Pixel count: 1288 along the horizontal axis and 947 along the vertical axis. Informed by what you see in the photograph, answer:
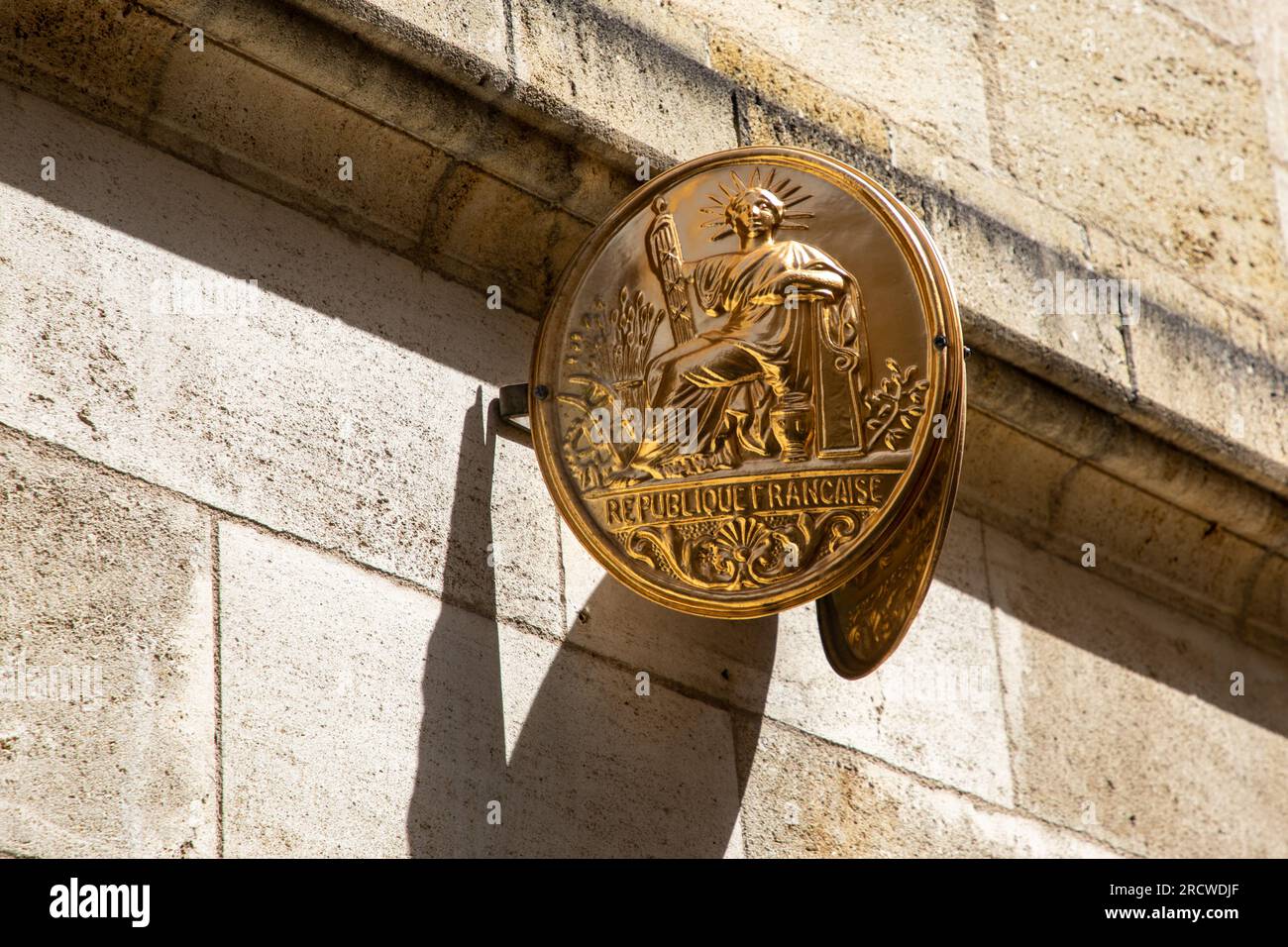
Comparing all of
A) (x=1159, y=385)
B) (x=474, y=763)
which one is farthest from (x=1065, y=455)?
(x=474, y=763)

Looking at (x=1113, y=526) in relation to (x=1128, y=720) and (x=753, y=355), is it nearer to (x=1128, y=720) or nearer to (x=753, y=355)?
(x=1128, y=720)

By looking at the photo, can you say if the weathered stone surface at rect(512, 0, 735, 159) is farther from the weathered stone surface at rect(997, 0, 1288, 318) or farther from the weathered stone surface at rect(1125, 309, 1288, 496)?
the weathered stone surface at rect(1125, 309, 1288, 496)

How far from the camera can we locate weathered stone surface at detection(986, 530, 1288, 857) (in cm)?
405

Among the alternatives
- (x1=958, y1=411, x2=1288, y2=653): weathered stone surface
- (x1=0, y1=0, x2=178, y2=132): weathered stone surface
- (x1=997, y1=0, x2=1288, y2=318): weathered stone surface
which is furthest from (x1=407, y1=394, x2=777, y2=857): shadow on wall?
(x1=997, y1=0, x2=1288, y2=318): weathered stone surface

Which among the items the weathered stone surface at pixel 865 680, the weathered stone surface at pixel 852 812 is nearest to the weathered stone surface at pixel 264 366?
the weathered stone surface at pixel 865 680

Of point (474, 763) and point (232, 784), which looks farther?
point (474, 763)

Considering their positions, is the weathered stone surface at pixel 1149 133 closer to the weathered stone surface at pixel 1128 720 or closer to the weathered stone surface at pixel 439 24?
the weathered stone surface at pixel 1128 720

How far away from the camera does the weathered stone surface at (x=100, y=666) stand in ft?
8.95

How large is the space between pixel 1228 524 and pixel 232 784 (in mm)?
2450

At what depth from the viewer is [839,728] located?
370cm

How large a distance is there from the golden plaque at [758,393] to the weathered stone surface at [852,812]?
11.6 inches

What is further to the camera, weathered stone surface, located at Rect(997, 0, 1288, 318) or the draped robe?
weathered stone surface, located at Rect(997, 0, 1288, 318)
